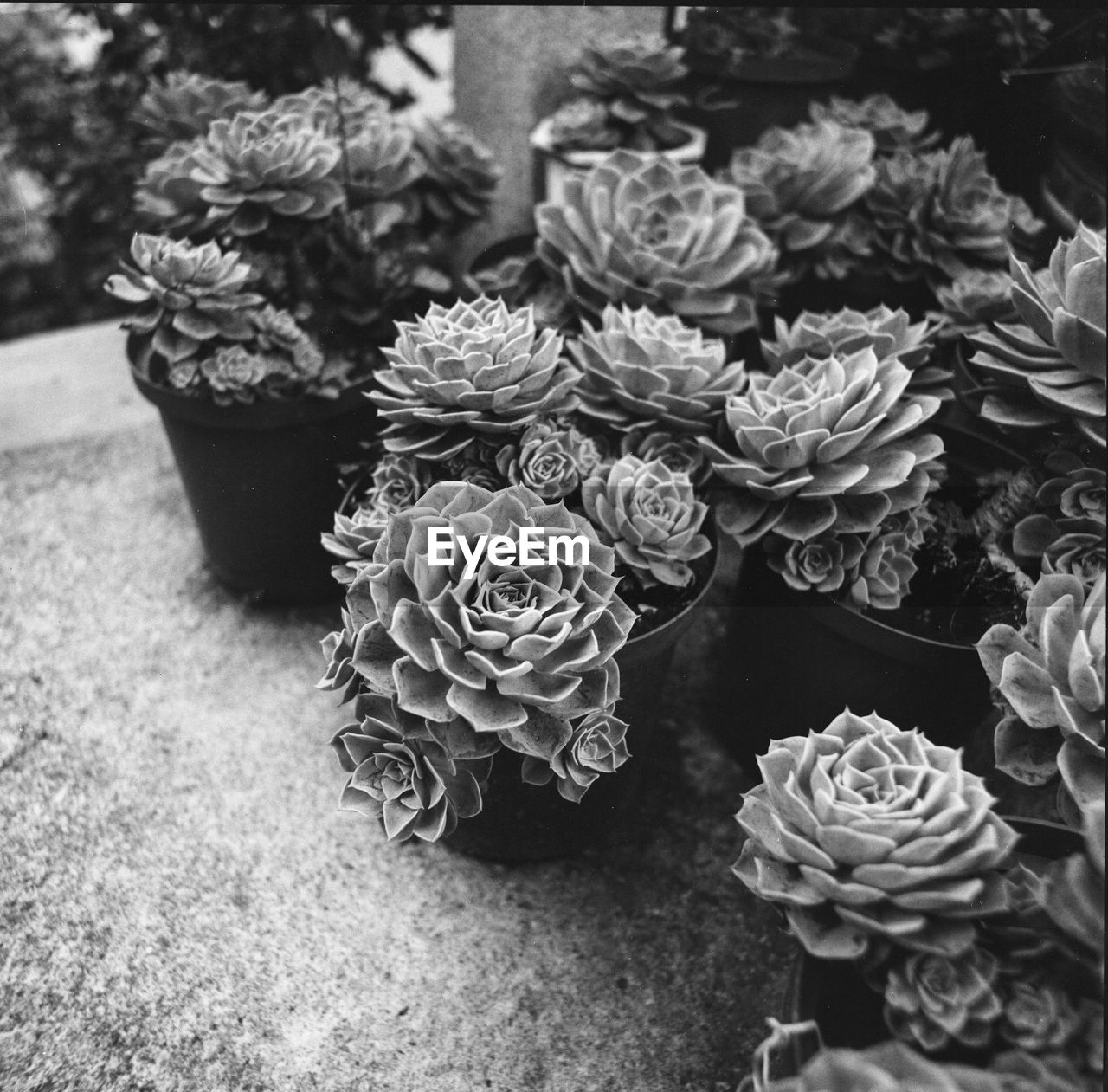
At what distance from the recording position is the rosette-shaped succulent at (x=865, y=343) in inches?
53.1

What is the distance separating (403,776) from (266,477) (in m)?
0.74

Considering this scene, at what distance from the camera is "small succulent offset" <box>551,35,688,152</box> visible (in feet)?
6.65

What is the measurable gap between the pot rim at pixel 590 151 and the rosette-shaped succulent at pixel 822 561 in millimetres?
1094

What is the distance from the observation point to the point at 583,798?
4.35 ft

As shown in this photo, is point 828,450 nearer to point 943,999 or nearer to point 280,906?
point 943,999

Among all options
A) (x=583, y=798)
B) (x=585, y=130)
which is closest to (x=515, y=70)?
(x=585, y=130)

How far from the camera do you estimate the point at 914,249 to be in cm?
171

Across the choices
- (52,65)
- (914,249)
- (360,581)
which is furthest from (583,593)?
(52,65)

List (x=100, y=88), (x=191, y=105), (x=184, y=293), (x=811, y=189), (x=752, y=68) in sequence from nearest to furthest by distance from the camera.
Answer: (x=184, y=293) < (x=811, y=189) < (x=191, y=105) < (x=752, y=68) < (x=100, y=88)

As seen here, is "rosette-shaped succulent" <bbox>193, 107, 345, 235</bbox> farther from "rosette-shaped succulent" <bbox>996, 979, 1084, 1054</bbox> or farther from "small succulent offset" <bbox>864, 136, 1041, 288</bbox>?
"rosette-shaped succulent" <bbox>996, 979, 1084, 1054</bbox>

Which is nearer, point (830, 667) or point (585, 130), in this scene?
point (830, 667)

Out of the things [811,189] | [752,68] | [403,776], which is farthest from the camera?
[752,68]

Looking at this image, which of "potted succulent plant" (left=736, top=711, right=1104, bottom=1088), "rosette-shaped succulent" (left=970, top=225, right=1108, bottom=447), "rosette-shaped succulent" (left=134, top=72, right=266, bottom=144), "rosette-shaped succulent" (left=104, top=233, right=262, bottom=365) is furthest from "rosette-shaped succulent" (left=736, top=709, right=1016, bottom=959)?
"rosette-shaped succulent" (left=134, top=72, right=266, bottom=144)

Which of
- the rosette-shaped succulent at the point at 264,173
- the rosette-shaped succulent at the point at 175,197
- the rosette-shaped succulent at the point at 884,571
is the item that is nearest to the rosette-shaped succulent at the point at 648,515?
the rosette-shaped succulent at the point at 884,571
